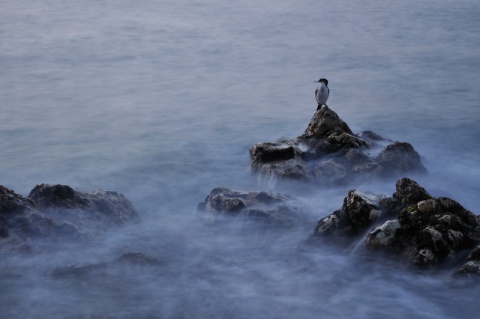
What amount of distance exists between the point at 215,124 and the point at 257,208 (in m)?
6.29

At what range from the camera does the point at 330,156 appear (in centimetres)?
1100

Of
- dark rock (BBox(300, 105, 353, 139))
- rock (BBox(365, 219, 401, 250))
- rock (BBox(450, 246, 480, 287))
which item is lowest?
rock (BBox(450, 246, 480, 287))

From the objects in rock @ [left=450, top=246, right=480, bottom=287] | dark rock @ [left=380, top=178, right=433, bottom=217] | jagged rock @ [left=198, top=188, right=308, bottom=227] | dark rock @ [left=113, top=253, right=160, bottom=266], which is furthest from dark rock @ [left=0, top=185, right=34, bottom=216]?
rock @ [left=450, top=246, right=480, bottom=287]

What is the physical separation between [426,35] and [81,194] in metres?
19.9

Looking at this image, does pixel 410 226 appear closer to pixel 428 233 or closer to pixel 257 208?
pixel 428 233

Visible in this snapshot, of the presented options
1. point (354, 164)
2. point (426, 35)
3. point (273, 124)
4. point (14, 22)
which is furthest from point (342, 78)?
point (14, 22)

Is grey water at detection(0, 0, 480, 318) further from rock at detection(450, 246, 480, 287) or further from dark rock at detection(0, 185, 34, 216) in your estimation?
dark rock at detection(0, 185, 34, 216)

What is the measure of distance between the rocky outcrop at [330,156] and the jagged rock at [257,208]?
2.83 feet

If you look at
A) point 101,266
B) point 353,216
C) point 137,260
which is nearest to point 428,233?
point 353,216

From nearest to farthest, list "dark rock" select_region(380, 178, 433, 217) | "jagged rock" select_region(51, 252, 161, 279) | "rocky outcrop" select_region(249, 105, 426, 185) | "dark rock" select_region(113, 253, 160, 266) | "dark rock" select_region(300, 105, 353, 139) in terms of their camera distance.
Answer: "jagged rock" select_region(51, 252, 161, 279), "dark rock" select_region(113, 253, 160, 266), "dark rock" select_region(380, 178, 433, 217), "rocky outcrop" select_region(249, 105, 426, 185), "dark rock" select_region(300, 105, 353, 139)

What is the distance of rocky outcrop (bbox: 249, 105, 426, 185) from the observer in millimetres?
10680

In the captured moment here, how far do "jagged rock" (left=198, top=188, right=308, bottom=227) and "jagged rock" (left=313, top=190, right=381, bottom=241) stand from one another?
2.59 feet

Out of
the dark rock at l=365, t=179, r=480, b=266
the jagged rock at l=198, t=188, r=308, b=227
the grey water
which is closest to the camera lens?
the grey water

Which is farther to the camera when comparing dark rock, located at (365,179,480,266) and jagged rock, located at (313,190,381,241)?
jagged rock, located at (313,190,381,241)
